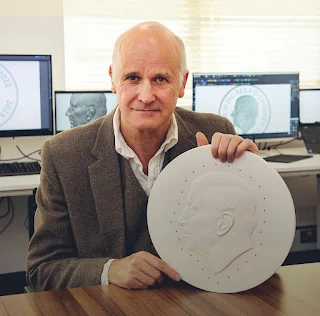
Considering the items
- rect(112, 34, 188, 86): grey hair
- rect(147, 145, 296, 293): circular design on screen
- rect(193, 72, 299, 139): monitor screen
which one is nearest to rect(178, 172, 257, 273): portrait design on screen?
rect(147, 145, 296, 293): circular design on screen

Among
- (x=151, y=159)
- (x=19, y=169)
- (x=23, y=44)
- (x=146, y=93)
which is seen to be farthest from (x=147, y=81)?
(x=23, y=44)

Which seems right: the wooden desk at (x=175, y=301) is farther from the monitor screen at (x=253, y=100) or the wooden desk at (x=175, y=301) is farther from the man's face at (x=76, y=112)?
the monitor screen at (x=253, y=100)

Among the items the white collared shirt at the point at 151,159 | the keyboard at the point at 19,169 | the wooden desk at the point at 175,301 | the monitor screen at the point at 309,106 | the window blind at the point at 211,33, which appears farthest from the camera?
the monitor screen at the point at 309,106

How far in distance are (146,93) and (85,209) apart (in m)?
0.37

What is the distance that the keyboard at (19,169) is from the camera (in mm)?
2957

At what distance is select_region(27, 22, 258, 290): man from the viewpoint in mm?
1482

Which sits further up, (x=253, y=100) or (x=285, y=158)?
(x=253, y=100)

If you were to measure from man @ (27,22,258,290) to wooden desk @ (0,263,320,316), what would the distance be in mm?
187

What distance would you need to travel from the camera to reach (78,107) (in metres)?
3.34

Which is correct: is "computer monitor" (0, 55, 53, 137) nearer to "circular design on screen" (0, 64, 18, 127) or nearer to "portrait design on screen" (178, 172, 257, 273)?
"circular design on screen" (0, 64, 18, 127)

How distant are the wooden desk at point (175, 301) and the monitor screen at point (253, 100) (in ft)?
7.70

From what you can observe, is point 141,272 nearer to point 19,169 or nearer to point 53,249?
point 53,249

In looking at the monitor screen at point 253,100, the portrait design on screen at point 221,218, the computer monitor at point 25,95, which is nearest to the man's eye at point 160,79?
the portrait design on screen at point 221,218

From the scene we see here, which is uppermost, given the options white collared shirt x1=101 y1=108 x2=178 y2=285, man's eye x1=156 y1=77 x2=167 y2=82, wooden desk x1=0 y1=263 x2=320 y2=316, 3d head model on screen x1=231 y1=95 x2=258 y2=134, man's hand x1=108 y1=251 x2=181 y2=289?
man's eye x1=156 y1=77 x2=167 y2=82
